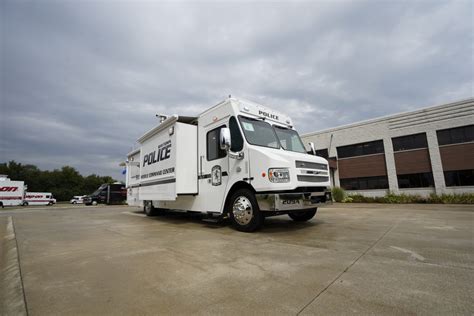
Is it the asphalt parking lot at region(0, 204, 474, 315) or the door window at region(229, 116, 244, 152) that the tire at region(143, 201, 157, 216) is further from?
the door window at region(229, 116, 244, 152)

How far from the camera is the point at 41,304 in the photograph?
2.00 m

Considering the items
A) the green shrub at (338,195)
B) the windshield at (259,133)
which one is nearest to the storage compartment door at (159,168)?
the windshield at (259,133)

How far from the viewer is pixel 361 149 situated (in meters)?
21.3

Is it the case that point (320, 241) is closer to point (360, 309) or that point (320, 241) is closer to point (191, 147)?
point (360, 309)

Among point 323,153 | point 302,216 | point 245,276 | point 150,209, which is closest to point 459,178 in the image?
point 323,153

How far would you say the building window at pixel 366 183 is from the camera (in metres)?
20.0

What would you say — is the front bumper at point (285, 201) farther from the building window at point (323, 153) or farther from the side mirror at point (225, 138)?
the building window at point (323, 153)

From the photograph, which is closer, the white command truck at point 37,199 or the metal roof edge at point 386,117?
the metal roof edge at point 386,117

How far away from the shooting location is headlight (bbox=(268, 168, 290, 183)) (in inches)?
183

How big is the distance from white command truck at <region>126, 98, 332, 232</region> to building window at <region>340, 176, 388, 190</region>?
17190 millimetres

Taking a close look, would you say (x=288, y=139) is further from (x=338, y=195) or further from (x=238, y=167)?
(x=338, y=195)

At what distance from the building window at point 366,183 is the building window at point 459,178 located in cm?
396

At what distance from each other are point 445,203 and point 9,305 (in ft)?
64.2

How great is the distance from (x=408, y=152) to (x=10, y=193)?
45269 millimetres
